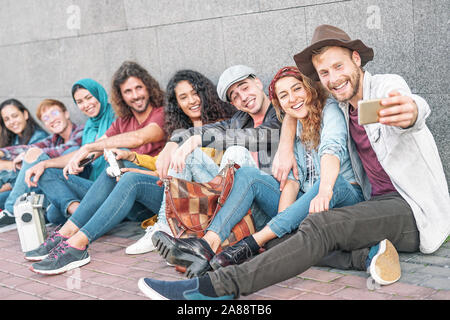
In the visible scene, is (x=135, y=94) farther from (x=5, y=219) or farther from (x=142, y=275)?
(x=142, y=275)

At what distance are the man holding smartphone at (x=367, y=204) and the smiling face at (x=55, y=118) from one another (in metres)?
3.46

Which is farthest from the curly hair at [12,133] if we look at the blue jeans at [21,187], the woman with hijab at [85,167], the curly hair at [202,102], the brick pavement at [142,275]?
the curly hair at [202,102]

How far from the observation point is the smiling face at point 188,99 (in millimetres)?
4980

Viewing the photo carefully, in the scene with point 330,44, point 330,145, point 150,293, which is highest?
point 330,44

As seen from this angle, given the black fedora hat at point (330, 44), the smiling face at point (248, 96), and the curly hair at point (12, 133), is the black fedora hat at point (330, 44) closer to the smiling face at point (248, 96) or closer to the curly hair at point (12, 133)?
the smiling face at point (248, 96)

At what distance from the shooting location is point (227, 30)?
555 centimetres

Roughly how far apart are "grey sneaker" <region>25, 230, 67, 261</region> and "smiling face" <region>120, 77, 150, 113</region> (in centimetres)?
155

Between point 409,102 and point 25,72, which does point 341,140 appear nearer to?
point 409,102

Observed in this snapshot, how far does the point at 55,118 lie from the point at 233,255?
11.6 ft

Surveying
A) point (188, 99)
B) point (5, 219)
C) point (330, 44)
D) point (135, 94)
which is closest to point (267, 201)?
point (330, 44)

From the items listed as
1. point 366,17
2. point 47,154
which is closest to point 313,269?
point 366,17

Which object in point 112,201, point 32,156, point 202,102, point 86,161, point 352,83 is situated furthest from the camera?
point 32,156

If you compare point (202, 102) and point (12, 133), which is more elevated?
point (202, 102)

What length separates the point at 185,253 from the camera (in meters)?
3.53
